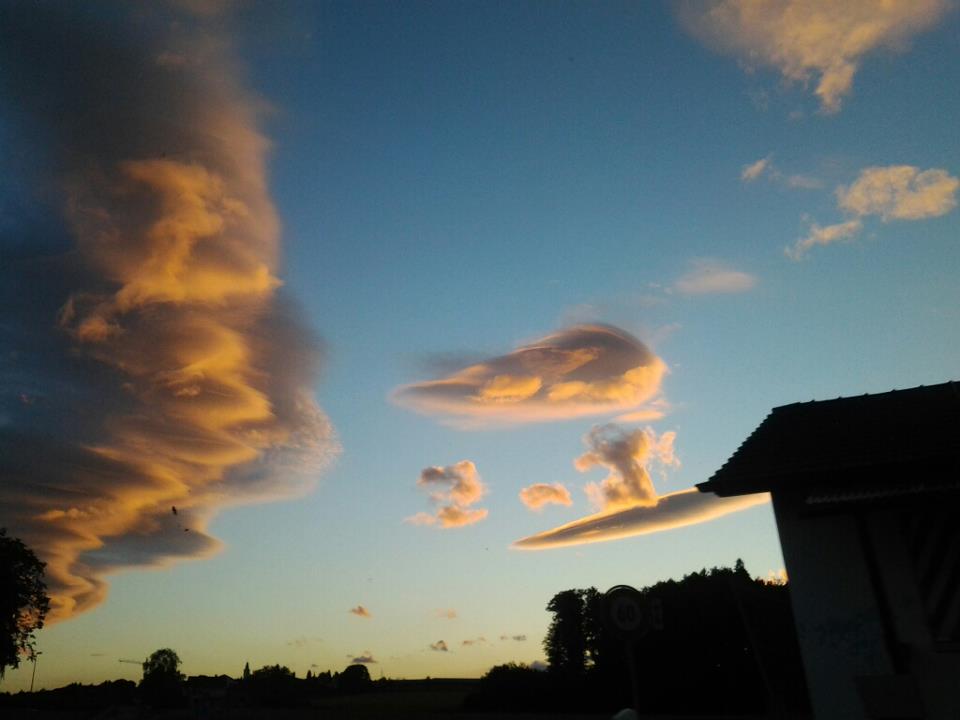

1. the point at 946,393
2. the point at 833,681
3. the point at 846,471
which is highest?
the point at 946,393

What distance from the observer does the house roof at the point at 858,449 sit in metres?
11.3

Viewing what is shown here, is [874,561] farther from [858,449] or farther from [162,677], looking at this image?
[162,677]

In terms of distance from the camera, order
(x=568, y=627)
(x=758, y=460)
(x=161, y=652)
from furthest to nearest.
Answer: (x=161, y=652) < (x=568, y=627) < (x=758, y=460)

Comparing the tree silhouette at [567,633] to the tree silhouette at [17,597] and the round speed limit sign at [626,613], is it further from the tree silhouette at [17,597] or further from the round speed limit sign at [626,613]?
the round speed limit sign at [626,613]

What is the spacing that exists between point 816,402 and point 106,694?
4949 inches

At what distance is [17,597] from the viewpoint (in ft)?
156

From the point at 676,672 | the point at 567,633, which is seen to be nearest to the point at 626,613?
the point at 676,672

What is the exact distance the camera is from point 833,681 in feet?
35.5

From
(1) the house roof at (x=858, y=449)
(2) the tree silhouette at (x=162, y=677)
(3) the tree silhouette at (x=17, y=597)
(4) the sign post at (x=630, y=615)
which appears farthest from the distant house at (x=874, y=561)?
(2) the tree silhouette at (x=162, y=677)

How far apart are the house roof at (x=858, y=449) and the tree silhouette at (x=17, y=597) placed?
170 feet

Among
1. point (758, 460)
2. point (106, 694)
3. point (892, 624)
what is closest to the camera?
point (892, 624)

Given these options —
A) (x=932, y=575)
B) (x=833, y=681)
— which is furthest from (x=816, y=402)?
(x=833, y=681)

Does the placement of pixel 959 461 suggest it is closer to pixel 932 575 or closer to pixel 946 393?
pixel 932 575

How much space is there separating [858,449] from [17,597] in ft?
180
